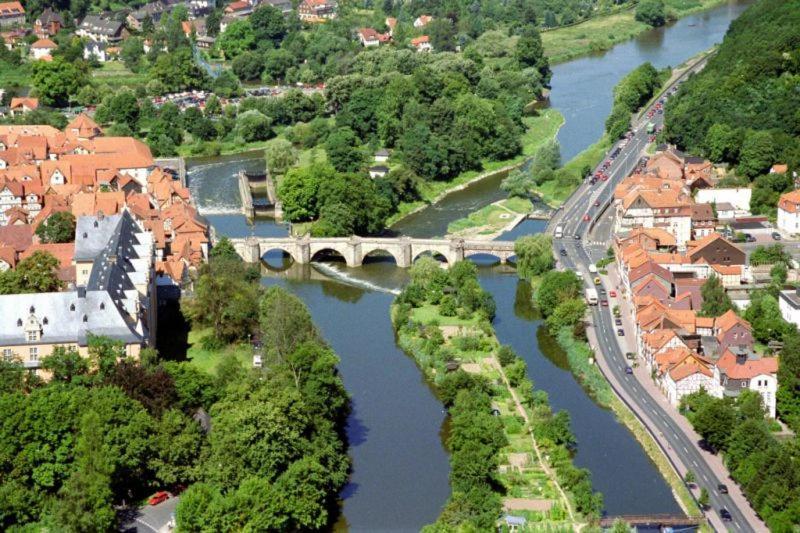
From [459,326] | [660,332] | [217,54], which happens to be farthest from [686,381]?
[217,54]

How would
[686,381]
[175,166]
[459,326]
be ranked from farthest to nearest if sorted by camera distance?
[175,166] → [459,326] → [686,381]

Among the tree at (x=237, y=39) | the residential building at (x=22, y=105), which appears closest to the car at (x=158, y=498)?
the residential building at (x=22, y=105)

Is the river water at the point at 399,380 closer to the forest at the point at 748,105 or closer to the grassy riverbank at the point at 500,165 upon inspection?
the grassy riverbank at the point at 500,165

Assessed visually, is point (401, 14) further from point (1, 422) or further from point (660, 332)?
point (1, 422)

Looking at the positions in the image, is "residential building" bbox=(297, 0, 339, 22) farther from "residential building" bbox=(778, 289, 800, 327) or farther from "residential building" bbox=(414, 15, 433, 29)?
"residential building" bbox=(778, 289, 800, 327)

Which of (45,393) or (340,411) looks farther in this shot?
(340,411)

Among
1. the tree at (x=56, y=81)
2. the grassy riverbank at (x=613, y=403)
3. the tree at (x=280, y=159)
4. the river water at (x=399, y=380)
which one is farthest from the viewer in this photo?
the tree at (x=56, y=81)

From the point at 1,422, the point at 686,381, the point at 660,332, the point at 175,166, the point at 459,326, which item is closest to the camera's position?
the point at 1,422
